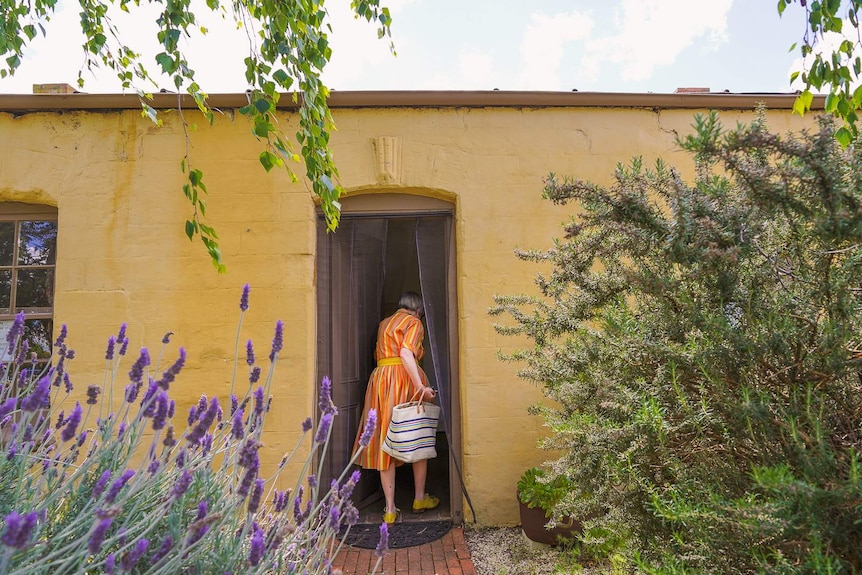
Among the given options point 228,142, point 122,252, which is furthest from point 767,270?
point 122,252

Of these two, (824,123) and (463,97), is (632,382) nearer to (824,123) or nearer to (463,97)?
(824,123)

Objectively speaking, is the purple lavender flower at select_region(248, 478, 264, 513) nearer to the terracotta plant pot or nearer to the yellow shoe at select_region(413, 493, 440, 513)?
the terracotta plant pot

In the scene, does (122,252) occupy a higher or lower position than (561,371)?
higher

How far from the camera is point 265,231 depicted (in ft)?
14.4

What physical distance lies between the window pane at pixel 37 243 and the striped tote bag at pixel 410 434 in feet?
10.2

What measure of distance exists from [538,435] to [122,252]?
11.7 ft

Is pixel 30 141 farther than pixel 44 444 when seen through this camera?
Yes

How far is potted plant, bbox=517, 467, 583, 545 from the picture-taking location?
11.8 feet

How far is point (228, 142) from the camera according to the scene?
447 cm

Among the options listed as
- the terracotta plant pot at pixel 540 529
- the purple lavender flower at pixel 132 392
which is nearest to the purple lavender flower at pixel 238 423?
the purple lavender flower at pixel 132 392

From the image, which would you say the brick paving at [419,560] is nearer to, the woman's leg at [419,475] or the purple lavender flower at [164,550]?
the woman's leg at [419,475]

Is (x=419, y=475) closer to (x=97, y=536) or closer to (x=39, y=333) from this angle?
(x=39, y=333)

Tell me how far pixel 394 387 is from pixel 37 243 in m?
3.18

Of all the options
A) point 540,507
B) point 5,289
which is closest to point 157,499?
point 540,507
